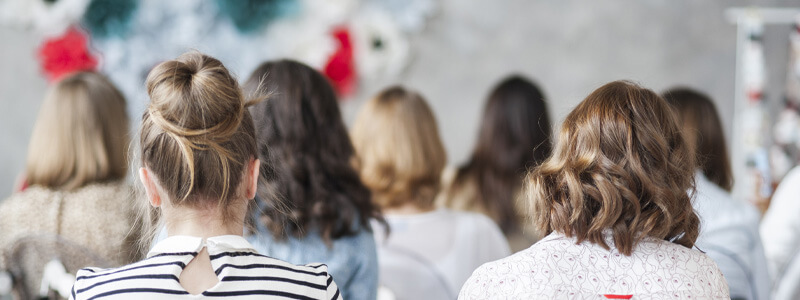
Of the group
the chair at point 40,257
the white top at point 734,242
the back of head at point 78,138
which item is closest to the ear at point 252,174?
the chair at point 40,257

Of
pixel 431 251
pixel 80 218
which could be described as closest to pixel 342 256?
pixel 431 251

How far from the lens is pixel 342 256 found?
169 centimetres

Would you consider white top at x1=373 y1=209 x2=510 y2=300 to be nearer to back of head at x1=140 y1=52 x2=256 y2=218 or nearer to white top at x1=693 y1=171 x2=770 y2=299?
white top at x1=693 y1=171 x2=770 y2=299

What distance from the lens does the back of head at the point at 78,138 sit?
6.41 feet

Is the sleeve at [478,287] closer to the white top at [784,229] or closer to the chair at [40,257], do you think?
the chair at [40,257]

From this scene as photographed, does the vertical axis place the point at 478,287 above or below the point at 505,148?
above

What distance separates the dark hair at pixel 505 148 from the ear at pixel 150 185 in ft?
5.35

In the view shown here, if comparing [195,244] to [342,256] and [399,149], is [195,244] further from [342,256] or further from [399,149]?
[399,149]

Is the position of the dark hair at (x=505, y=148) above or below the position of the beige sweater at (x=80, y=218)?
below

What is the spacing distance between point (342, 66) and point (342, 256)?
90.5 inches

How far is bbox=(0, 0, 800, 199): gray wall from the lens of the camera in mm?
3953

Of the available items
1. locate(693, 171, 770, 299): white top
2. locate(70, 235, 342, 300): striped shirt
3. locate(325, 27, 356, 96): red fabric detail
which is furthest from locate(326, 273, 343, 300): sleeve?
locate(325, 27, 356, 96): red fabric detail

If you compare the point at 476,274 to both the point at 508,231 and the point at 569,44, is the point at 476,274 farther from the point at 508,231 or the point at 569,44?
the point at 569,44

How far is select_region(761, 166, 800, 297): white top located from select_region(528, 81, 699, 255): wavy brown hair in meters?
1.44
